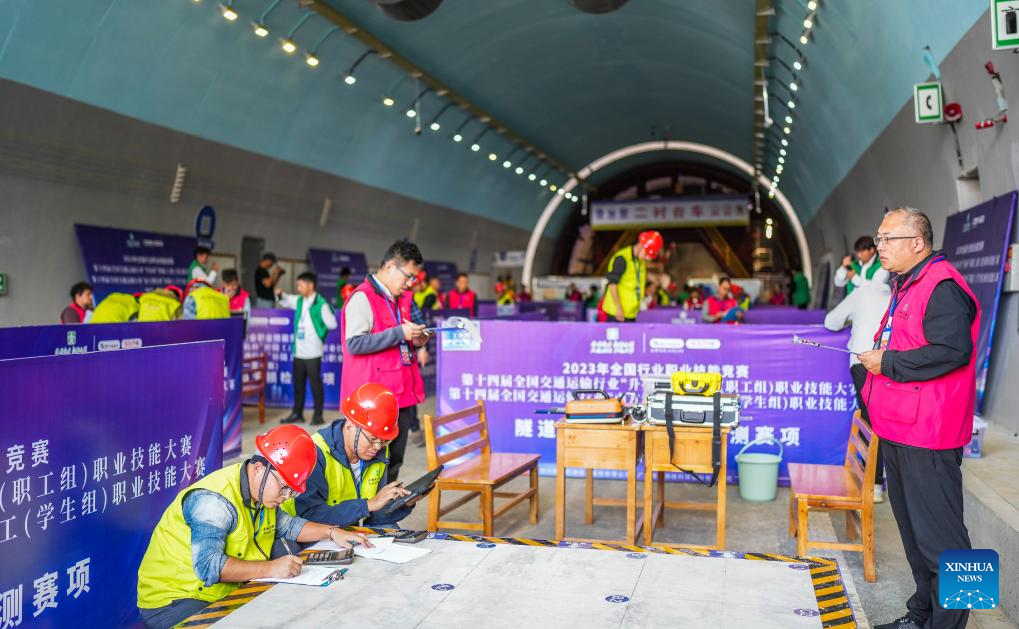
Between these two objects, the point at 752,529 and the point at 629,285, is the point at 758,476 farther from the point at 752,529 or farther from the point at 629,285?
the point at 629,285

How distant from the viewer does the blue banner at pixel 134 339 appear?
20.0 ft

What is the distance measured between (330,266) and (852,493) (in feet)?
44.2

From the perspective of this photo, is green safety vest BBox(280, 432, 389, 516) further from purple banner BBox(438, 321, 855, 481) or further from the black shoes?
purple banner BBox(438, 321, 855, 481)

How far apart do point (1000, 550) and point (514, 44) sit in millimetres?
13094

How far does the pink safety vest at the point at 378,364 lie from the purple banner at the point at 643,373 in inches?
86.5

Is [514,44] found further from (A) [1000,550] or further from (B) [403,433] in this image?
(A) [1000,550]

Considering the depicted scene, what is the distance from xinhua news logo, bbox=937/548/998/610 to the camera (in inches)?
94.1

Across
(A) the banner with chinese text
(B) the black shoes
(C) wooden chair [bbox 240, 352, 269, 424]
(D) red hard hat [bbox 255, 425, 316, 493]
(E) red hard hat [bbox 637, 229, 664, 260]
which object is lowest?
(B) the black shoes

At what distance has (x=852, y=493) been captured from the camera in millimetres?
5074

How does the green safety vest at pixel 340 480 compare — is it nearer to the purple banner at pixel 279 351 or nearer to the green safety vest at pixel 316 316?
the green safety vest at pixel 316 316

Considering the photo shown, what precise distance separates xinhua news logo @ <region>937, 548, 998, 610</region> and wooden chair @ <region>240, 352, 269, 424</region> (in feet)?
28.9

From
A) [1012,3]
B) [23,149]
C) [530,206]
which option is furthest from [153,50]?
[530,206]

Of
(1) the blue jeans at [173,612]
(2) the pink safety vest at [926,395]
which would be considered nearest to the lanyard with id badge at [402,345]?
(1) the blue jeans at [173,612]

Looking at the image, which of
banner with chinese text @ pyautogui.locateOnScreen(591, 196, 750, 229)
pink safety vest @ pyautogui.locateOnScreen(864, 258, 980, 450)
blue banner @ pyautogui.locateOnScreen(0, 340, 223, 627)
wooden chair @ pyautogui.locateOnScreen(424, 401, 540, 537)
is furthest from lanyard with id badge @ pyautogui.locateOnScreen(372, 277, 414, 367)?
banner with chinese text @ pyautogui.locateOnScreen(591, 196, 750, 229)
